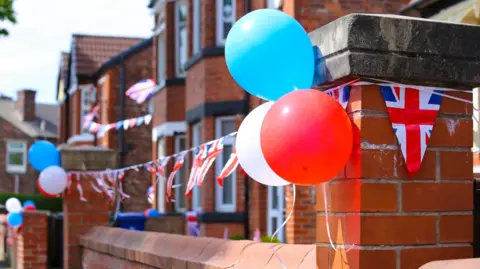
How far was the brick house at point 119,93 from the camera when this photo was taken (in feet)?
90.2

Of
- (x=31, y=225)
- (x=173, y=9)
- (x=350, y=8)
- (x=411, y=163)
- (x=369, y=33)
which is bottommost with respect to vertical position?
(x=31, y=225)

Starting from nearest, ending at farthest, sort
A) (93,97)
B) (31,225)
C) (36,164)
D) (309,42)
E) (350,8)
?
(309,42) < (36,164) < (31,225) < (350,8) < (93,97)

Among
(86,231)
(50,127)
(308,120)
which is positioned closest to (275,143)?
(308,120)

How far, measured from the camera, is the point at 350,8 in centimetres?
1245

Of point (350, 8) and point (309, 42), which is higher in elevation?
point (350, 8)

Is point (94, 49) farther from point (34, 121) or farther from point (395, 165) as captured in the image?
point (395, 165)

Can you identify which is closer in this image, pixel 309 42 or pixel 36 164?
pixel 309 42

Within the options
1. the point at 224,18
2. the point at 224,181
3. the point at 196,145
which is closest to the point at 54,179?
the point at 224,181

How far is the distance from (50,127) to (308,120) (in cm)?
5745

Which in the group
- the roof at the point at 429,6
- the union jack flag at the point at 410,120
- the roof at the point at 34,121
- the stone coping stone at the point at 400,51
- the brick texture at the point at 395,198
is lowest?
the brick texture at the point at 395,198

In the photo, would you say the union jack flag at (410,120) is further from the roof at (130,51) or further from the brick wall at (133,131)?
the roof at (130,51)

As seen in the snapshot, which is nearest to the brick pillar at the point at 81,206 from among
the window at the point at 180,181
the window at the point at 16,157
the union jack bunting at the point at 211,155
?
the union jack bunting at the point at 211,155

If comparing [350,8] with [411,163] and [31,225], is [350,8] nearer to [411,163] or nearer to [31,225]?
[31,225]

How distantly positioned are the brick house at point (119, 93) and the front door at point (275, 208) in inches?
525
